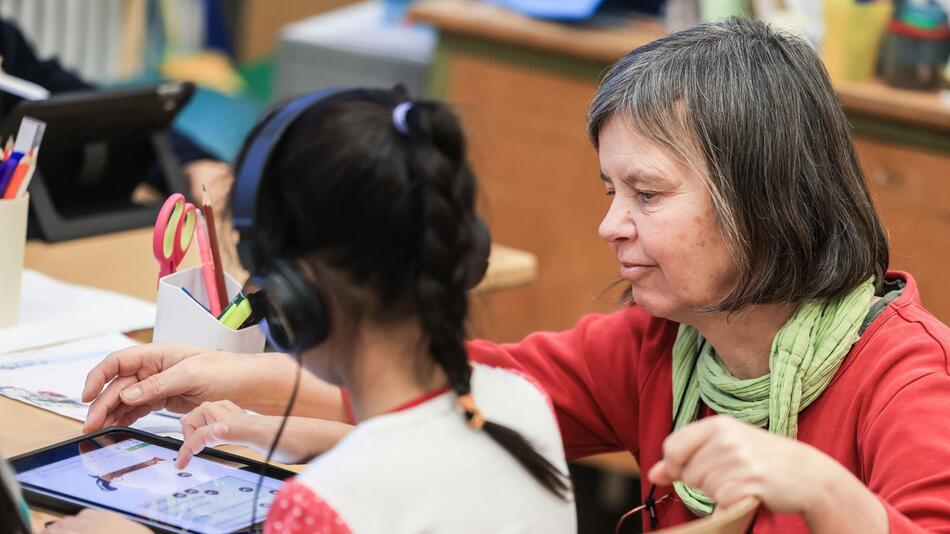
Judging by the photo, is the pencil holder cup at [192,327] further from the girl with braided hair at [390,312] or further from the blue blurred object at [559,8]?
the blue blurred object at [559,8]

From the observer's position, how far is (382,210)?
0.80 metres

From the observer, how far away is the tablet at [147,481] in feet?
3.08

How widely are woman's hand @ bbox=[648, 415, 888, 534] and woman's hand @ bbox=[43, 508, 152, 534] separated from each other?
1.26ft

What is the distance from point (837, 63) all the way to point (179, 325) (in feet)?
5.69

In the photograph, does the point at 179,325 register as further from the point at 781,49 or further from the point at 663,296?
the point at 781,49

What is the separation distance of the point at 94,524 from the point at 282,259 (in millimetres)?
252

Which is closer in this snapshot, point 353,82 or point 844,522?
point 844,522

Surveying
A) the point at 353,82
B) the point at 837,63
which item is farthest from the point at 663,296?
the point at 353,82

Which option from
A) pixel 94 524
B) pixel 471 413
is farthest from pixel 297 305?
pixel 94 524

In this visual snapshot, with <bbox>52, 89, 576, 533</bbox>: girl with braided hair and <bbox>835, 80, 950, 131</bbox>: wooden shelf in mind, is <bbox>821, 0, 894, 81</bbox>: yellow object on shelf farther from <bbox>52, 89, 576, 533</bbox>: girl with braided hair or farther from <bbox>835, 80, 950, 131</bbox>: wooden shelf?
<bbox>52, 89, 576, 533</bbox>: girl with braided hair

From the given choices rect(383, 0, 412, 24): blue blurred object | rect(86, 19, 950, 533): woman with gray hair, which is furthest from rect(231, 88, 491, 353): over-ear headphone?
Answer: rect(383, 0, 412, 24): blue blurred object

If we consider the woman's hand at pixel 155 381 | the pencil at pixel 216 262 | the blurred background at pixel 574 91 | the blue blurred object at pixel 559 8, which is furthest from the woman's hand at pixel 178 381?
the blue blurred object at pixel 559 8

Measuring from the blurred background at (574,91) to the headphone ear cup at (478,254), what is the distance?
846 millimetres

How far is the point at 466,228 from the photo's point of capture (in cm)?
83
